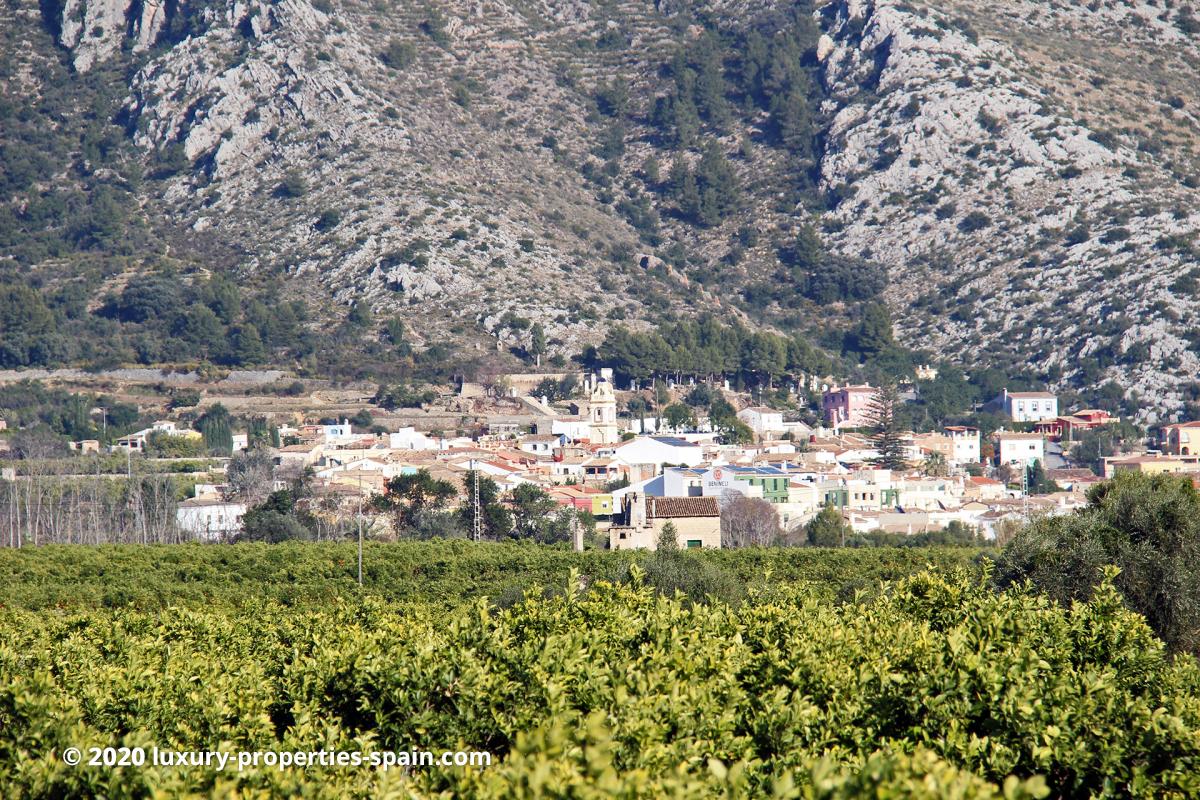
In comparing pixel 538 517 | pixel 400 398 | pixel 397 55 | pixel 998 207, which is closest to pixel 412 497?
pixel 538 517

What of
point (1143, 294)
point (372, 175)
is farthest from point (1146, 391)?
point (372, 175)

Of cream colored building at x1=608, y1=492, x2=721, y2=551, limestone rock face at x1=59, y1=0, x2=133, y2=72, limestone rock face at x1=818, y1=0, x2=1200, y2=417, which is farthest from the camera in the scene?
limestone rock face at x1=59, y1=0, x2=133, y2=72

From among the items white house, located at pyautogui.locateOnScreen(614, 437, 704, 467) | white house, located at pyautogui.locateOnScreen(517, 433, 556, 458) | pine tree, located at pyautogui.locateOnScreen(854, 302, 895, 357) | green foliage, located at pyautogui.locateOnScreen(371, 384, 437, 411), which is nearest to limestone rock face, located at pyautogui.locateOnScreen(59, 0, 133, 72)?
green foliage, located at pyautogui.locateOnScreen(371, 384, 437, 411)

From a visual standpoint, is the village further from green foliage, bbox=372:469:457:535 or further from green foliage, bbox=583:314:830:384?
green foliage, bbox=583:314:830:384

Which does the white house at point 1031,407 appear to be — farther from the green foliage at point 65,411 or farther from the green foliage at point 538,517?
the green foliage at point 65,411

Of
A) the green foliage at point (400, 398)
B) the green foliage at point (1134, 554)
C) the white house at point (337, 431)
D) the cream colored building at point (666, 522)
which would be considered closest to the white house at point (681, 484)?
the cream colored building at point (666, 522)
